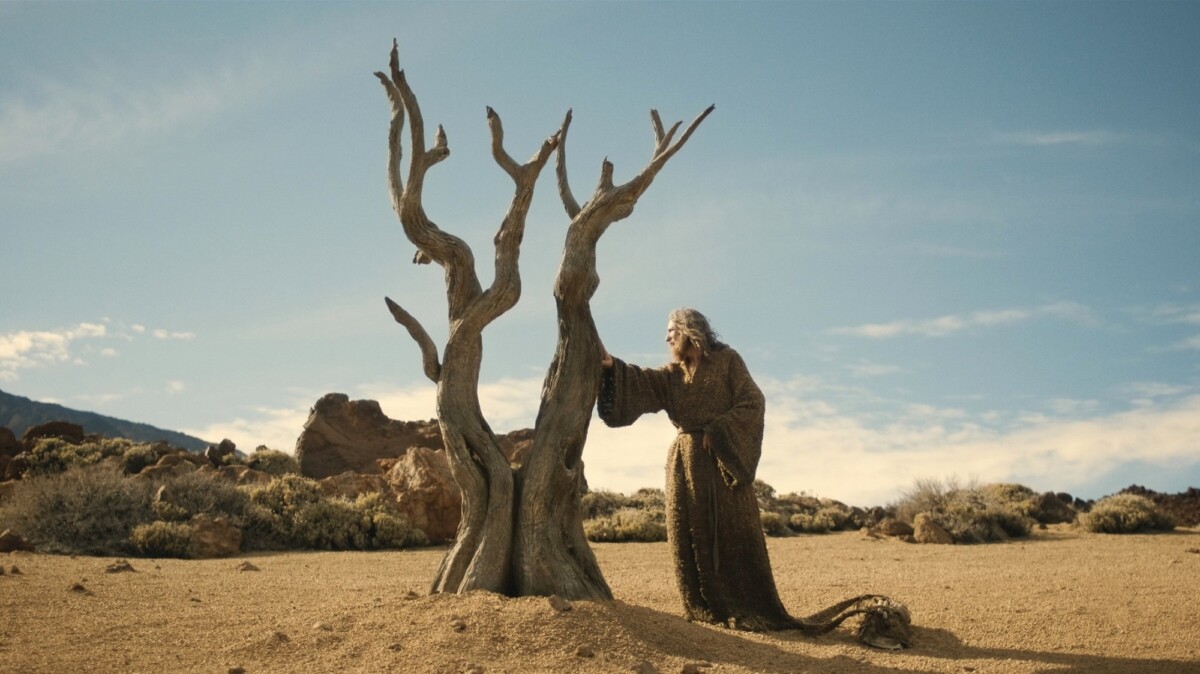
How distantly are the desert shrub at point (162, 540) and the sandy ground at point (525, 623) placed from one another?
0.65 meters

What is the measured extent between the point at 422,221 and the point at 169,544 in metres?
7.19

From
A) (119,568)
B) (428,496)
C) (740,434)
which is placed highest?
(740,434)

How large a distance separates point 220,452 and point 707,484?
1755 cm

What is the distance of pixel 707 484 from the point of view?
7.65m

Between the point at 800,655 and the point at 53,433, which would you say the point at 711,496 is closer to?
the point at 800,655

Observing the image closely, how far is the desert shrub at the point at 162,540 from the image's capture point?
12.5 metres

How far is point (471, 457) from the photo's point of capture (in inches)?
286

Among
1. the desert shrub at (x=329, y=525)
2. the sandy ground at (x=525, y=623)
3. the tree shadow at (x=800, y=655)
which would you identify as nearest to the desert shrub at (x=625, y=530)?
the desert shrub at (x=329, y=525)

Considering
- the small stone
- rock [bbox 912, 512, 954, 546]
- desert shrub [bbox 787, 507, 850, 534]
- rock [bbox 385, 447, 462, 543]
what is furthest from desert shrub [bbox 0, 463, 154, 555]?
rock [bbox 912, 512, 954, 546]

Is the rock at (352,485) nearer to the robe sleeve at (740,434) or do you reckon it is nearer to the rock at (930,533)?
the rock at (930,533)

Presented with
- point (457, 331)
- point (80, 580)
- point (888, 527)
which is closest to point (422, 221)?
point (457, 331)

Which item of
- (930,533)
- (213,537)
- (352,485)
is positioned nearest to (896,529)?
(930,533)

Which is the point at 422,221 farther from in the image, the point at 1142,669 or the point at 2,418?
the point at 2,418

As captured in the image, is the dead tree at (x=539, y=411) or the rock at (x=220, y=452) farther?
the rock at (x=220, y=452)
